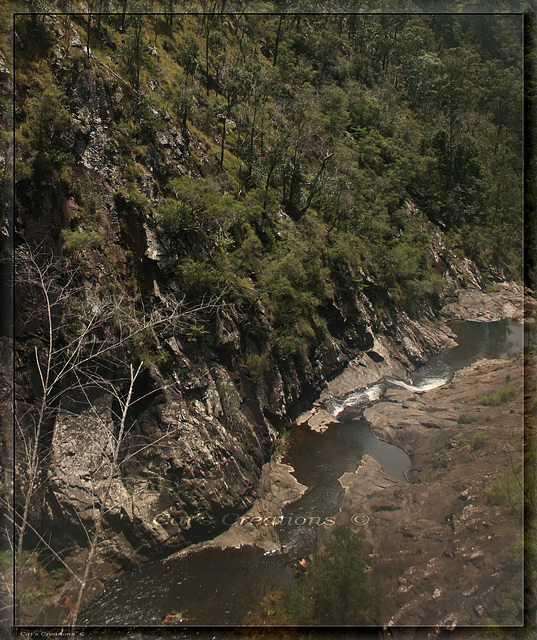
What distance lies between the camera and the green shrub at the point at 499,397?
19328mm

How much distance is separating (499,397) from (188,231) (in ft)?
50.7

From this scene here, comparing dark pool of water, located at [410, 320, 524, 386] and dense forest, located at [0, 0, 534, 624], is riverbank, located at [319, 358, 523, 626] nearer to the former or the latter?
dense forest, located at [0, 0, 534, 624]

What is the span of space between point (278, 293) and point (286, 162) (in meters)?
Answer: 11.0

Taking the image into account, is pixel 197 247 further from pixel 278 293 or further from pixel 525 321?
pixel 525 321

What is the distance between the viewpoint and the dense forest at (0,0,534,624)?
12297mm

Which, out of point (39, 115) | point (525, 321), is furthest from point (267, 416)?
point (525, 321)

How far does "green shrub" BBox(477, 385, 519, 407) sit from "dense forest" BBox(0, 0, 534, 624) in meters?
7.78

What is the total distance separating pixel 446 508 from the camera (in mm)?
14047

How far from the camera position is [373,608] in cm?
1040

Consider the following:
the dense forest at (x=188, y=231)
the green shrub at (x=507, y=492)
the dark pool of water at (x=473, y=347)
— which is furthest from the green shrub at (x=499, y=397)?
the dense forest at (x=188, y=231)

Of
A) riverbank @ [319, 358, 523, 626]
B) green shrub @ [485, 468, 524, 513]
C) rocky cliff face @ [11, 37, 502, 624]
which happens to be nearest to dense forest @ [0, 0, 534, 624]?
rocky cliff face @ [11, 37, 502, 624]

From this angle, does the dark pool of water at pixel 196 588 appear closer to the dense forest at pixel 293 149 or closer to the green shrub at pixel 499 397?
the dense forest at pixel 293 149

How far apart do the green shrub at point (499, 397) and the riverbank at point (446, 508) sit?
64mm

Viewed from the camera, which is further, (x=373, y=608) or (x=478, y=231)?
(x=478, y=231)
